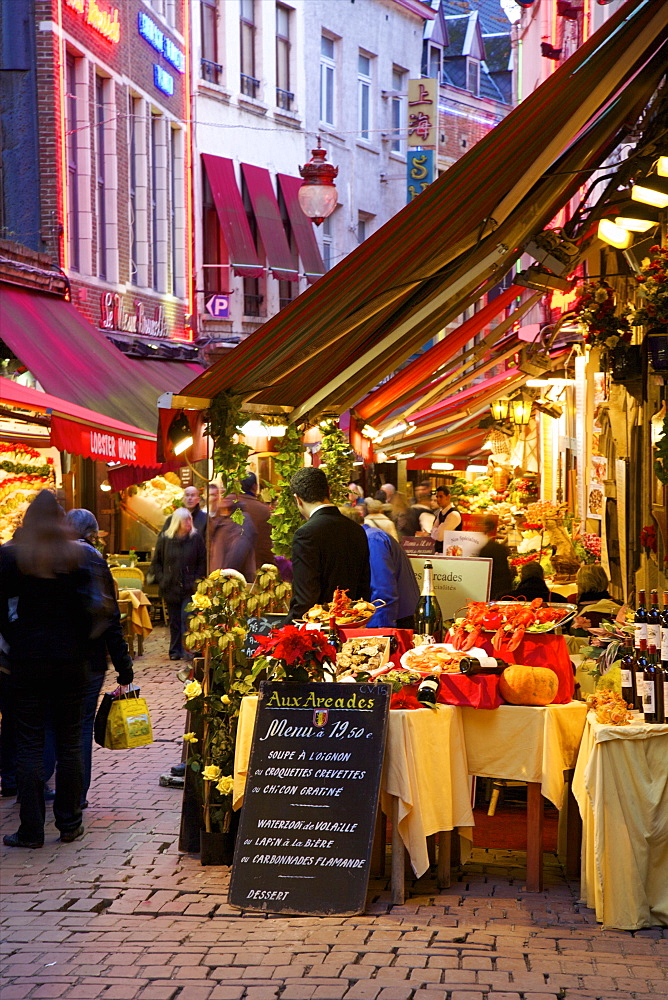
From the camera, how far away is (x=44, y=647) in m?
7.25

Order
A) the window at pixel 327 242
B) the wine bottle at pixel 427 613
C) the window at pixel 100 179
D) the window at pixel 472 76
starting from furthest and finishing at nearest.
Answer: the window at pixel 472 76 → the window at pixel 327 242 → the window at pixel 100 179 → the wine bottle at pixel 427 613

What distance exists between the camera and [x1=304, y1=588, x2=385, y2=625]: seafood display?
681cm

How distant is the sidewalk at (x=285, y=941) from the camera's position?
203 inches

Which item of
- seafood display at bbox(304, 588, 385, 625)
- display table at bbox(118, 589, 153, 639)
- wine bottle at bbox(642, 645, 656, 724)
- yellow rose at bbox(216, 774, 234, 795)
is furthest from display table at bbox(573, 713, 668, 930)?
display table at bbox(118, 589, 153, 639)

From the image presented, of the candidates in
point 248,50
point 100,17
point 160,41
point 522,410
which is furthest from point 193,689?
point 248,50

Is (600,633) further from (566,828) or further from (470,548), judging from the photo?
(470,548)

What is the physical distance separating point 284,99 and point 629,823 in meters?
24.3

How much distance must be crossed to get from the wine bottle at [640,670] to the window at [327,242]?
2468 centimetres

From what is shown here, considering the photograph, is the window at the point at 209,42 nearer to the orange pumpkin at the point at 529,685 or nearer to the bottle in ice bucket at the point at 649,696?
the orange pumpkin at the point at 529,685

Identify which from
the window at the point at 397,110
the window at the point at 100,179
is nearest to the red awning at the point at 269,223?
the window at the point at 100,179

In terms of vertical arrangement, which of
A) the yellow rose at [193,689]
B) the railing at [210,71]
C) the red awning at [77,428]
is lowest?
the yellow rose at [193,689]

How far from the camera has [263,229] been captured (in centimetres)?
2541

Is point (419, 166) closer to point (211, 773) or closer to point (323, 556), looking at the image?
point (323, 556)

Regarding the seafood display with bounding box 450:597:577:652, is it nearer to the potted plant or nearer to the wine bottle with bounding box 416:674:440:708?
the wine bottle with bounding box 416:674:440:708
